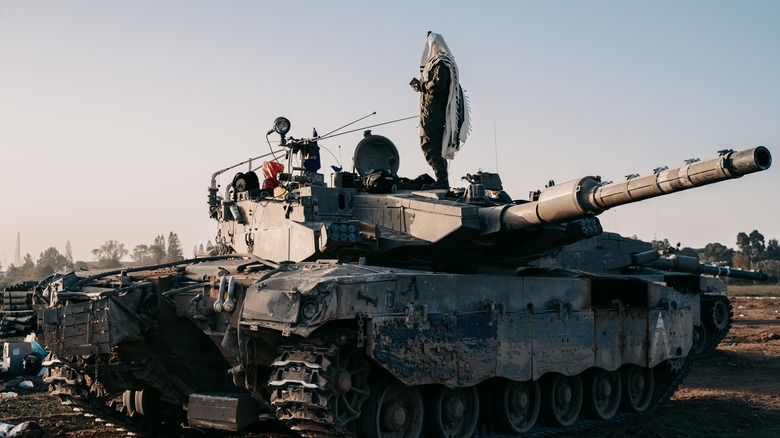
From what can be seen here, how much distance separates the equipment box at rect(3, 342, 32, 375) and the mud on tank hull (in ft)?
18.4

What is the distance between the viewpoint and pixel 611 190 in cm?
1057

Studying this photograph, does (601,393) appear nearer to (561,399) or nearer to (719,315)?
(561,399)

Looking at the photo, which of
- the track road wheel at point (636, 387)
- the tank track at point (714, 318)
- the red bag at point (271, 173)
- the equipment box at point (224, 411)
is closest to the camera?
the equipment box at point (224, 411)

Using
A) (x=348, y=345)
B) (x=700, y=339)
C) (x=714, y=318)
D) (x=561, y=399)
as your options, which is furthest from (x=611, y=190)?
(x=714, y=318)

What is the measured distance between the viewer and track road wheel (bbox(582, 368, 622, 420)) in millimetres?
14203

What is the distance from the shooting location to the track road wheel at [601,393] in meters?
14.2

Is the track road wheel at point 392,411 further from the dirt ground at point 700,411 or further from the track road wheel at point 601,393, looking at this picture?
the track road wheel at point 601,393

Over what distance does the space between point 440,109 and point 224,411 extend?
6267mm

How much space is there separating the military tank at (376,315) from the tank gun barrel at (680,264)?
6.29 meters

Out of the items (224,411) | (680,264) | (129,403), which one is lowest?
(129,403)

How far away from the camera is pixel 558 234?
12516mm

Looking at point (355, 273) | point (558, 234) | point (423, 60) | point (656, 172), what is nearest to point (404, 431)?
point (355, 273)

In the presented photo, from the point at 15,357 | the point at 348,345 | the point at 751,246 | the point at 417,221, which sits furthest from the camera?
the point at 751,246

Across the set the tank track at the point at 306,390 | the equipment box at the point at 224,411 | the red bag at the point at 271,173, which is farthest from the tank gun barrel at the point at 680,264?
the tank track at the point at 306,390
